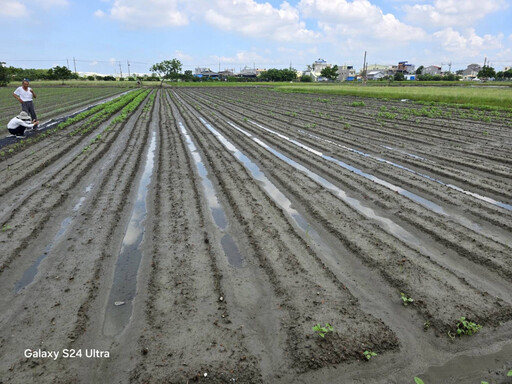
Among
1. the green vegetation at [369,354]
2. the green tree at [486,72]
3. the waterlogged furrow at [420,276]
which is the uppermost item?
the green tree at [486,72]

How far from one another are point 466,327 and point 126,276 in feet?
14.1

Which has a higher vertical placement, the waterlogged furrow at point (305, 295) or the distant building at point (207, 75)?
the distant building at point (207, 75)

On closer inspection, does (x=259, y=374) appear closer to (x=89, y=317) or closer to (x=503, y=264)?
(x=89, y=317)

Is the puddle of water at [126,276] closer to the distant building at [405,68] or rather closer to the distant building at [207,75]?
the distant building at [207,75]

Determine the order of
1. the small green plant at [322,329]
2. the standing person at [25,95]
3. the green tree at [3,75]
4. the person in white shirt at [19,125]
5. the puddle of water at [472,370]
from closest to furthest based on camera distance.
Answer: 1. the puddle of water at [472,370]
2. the small green plant at [322,329]
3. the standing person at [25,95]
4. the person in white shirt at [19,125]
5. the green tree at [3,75]

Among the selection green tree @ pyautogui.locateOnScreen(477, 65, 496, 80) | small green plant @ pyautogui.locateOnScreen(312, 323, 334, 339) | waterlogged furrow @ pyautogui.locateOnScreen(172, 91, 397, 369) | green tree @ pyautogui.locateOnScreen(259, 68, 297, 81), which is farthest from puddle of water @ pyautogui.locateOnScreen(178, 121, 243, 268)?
green tree @ pyautogui.locateOnScreen(477, 65, 496, 80)

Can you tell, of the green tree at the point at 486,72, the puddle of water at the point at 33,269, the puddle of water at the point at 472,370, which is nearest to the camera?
the puddle of water at the point at 472,370

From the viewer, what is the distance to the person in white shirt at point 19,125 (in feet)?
42.0

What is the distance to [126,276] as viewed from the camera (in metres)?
4.43

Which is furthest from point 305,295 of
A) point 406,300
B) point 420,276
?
point 420,276

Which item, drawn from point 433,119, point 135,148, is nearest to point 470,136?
point 433,119

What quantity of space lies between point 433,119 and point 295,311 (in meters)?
17.9

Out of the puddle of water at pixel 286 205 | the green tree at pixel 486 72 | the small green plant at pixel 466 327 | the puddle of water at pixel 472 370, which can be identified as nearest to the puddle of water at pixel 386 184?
the puddle of water at pixel 286 205

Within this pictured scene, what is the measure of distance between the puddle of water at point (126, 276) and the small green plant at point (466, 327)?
3744 millimetres
